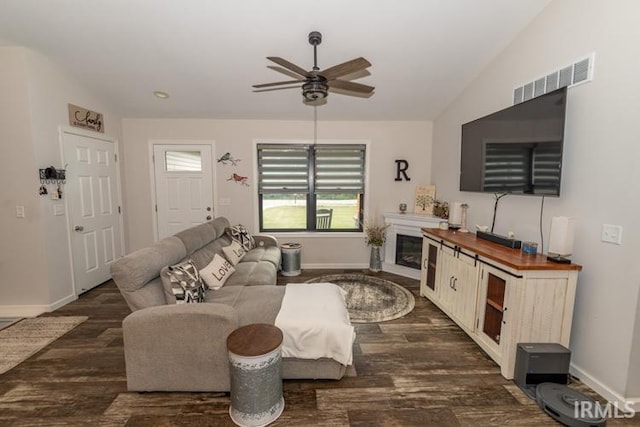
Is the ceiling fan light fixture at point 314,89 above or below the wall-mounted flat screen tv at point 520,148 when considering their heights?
above

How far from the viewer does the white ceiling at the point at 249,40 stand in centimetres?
258

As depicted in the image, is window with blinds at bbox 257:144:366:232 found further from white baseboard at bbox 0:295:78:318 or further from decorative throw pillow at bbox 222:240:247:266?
white baseboard at bbox 0:295:78:318

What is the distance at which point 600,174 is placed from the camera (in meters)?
2.07

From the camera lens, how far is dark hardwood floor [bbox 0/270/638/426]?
5.95 feet

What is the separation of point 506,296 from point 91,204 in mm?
4885

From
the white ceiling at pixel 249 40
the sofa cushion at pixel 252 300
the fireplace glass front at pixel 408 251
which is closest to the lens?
the sofa cushion at pixel 252 300

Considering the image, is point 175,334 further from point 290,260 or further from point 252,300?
point 290,260

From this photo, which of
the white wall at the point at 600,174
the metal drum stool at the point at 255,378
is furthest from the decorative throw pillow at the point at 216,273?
the white wall at the point at 600,174

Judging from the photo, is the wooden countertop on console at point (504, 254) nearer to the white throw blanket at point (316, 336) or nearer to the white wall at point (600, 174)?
the white wall at point (600, 174)

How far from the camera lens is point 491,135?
2975mm

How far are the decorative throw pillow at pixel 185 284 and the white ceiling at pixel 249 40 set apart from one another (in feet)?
7.51

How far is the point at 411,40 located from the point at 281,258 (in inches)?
130

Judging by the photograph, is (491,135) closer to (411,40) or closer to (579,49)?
(579,49)

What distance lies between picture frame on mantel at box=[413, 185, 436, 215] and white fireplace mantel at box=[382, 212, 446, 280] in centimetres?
23
